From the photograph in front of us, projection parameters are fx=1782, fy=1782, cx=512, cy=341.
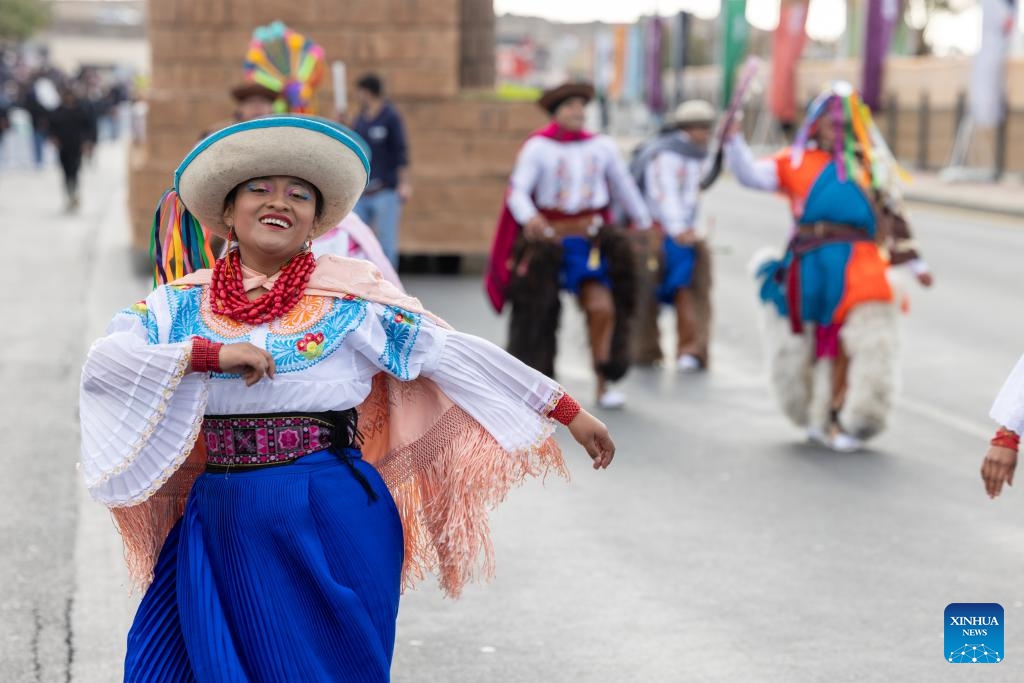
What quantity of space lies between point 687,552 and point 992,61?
26.6 metres

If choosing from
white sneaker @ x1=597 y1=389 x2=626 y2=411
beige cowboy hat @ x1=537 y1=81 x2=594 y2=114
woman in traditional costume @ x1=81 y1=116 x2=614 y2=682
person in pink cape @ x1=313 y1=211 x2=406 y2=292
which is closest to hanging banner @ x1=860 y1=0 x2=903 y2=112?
beige cowboy hat @ x1=537 y1=81 x2=594 y2=114

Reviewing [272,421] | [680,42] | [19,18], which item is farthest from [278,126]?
[19,18]

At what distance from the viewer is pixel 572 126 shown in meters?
10.1

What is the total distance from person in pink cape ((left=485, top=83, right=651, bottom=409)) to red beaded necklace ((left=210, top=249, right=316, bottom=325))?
19.6 feet

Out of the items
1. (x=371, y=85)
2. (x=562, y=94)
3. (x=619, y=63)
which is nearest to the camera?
(x=562, y=94)

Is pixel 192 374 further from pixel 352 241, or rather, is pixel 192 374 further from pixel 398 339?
pixel 352 241

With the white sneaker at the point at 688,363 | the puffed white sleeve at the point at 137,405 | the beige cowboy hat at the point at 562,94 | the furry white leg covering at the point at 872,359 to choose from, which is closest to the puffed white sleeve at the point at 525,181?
the beige cowboy hat at the point at 562,94

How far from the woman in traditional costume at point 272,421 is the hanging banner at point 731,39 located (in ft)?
142

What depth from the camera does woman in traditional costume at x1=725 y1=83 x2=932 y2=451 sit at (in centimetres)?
885

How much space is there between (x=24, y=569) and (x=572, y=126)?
4.60m

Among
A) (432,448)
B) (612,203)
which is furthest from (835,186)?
(432,448)

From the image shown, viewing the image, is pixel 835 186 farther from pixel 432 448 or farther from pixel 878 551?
pixel 432 448

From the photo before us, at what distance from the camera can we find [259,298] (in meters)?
3.97

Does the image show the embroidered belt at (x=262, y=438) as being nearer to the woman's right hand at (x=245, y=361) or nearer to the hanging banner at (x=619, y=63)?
the woman's right hand at (x=245, y=361)
